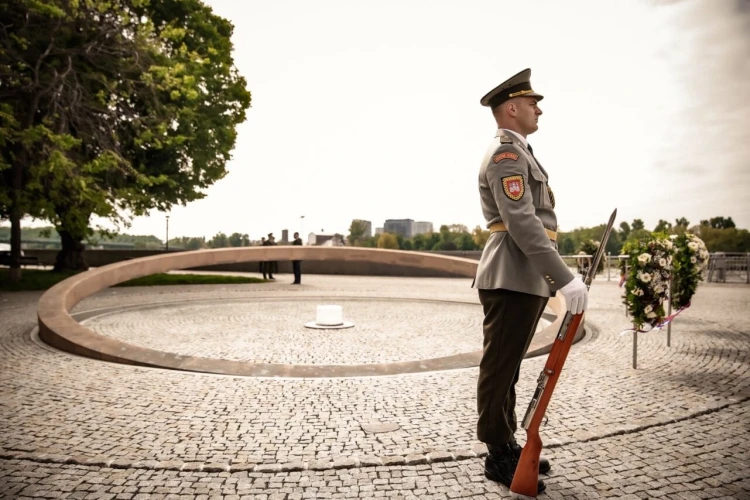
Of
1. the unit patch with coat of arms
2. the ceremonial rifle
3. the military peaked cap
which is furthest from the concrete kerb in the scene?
the military peaked cap

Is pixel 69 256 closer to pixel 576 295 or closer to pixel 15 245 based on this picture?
pixel 15 245

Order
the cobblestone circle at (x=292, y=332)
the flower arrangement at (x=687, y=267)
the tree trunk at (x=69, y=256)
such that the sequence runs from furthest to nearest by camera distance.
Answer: the tree trunk at (x=69, y=256), the flower arrangement at (x=687, y=267), the cobblestone circle at (x=292, y=332)

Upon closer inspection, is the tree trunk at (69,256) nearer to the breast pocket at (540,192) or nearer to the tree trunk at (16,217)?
the tree trunk at (16,217)

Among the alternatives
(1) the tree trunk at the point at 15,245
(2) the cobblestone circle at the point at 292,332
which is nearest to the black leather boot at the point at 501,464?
(2) the cobblestone circle at the point at 292,332

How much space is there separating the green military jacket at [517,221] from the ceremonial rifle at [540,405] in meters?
0.21

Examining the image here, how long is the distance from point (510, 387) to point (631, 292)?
147 inches

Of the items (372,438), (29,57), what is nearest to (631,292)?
(372,438)

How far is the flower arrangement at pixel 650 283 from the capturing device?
19.8 ft

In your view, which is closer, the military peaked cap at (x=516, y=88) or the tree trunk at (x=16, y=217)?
the military peaked cap at (x=516, y=88)

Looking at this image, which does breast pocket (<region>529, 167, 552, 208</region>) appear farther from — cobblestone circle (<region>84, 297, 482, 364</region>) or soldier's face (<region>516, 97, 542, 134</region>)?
cobblestone circle (<region>84, 297, 482, 364</region>)

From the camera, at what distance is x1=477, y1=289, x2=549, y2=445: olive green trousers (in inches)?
115

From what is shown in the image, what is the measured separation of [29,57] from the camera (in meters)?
13.8

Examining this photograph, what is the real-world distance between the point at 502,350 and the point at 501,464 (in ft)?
2.14

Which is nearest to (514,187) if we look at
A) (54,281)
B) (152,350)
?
(152,350)
